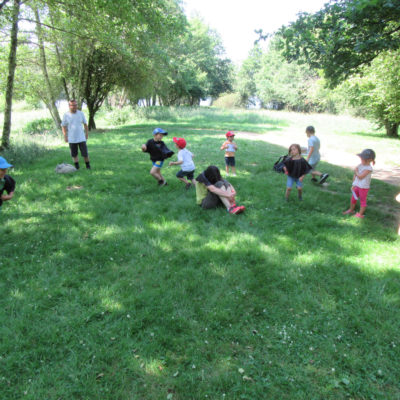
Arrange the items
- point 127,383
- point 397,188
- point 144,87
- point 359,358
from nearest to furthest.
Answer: point 127,383, point 359,358, point 397,188, point 144,87

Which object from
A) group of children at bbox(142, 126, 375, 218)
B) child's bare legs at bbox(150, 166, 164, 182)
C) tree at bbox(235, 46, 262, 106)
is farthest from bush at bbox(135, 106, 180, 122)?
tree at bbox(235, 46, 262, 106)

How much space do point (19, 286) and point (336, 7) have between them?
26.4 feet

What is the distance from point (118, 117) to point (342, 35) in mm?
25114

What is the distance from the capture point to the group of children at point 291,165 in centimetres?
548

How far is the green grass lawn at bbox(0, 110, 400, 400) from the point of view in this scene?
2490 millimetres

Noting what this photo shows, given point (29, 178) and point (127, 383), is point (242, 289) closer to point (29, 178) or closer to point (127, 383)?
point (127, 383)

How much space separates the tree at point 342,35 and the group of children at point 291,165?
1.77 meters

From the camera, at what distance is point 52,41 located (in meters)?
16.9

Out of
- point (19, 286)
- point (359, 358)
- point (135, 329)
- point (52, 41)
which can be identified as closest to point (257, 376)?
point (359, 358)

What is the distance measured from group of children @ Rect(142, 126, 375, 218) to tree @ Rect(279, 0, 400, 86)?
69.7 inches

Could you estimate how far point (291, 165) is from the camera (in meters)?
6.18

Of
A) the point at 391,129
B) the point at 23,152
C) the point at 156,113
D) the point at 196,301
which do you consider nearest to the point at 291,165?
the point at 196,301

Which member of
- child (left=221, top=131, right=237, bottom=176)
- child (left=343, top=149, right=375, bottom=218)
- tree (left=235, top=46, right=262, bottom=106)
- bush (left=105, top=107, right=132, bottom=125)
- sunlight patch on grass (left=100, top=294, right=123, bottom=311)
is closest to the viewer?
sunlight patch on grass (left=100, top=294, right=123, bottom=311)

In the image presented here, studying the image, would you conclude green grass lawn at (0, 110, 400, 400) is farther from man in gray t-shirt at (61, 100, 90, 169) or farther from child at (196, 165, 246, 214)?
man in gray t-shirt at (61, 100, 90, 169)
